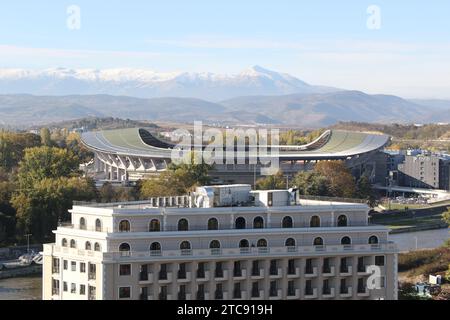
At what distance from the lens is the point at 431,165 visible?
82.8 metres

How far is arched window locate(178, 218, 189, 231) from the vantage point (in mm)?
18719

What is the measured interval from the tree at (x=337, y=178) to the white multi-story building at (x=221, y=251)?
1370 inches

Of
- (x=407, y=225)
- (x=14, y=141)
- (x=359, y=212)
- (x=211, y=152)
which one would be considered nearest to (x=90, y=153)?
(x=14, y=141)

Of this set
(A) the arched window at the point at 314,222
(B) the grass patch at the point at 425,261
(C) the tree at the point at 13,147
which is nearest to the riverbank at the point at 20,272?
(B) the grass patch at the point at 425,261

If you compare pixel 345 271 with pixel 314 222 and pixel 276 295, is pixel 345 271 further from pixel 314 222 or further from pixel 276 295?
pixel 276 295

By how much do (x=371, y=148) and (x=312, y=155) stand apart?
816cm

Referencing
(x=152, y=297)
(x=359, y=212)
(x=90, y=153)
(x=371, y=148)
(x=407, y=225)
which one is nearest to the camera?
(x=152, y=297)

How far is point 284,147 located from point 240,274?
62.6m

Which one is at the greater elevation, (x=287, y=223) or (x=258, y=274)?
(x=287, y=223)

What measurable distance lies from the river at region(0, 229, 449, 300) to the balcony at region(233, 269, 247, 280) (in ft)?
36.7

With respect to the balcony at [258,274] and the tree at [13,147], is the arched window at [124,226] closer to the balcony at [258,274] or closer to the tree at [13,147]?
the balcony at [258,274]

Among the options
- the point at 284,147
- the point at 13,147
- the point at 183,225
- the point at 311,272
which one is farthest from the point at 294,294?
the point at 284,147

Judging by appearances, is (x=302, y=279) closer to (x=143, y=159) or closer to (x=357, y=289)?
(x=357, y=289)

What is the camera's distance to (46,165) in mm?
55812
